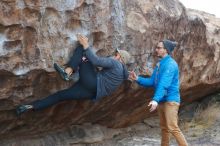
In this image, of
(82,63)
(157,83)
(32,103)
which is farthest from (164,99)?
(32,103)

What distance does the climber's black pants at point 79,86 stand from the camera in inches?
248

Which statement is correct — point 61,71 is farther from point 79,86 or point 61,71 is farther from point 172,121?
point 172,121

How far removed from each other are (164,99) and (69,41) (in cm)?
164

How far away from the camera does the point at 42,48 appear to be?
6160 mm

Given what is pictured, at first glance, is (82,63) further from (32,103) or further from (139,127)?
(139,127)

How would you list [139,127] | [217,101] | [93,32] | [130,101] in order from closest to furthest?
1. [93,32]
2. [130,101]
3. [139,127]
4. [217,101]

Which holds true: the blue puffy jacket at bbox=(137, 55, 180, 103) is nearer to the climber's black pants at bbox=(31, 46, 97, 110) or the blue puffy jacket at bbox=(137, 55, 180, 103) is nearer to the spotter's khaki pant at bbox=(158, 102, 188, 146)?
the spotter's khaki pant at bbox=(158, 102, 188, 146)

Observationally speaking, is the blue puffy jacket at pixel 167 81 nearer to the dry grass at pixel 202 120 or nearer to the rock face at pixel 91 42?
the rock face at pixel 91 42

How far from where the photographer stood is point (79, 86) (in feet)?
21.3

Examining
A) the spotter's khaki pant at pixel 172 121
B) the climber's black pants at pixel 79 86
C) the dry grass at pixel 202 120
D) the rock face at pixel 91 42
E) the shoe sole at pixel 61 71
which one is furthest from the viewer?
the dry grass at pixel 202 120

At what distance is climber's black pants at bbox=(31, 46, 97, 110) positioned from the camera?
6.30 meters

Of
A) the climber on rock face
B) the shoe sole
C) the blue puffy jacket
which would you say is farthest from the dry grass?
the shoe sole

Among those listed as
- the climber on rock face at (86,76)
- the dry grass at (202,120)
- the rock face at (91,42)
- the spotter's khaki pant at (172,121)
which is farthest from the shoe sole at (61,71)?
the dry grass at (202,120)

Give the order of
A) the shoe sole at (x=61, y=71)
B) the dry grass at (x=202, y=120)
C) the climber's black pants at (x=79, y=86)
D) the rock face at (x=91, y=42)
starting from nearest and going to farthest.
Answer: the rock face at (x=91, y=42), the shoe sole at (x=61, y=71), the climber's black pants at (x=79, y=86), the dry grass at (x=202, y=120)
